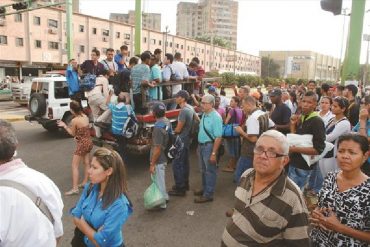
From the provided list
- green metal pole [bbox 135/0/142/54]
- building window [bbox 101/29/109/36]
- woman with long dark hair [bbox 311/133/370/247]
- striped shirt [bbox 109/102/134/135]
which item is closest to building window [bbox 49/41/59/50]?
building window [bbox 101/29/109/36]

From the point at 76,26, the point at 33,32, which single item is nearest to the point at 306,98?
the point at 33,32

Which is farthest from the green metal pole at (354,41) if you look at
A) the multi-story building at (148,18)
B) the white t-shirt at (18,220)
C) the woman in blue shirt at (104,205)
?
the multi-story building at (148,18)

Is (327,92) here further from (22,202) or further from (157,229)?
(22,202)

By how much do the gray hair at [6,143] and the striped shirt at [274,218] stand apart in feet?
4.99

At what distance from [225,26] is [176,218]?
137714mm

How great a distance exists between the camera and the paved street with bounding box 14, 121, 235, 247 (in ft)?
13.9

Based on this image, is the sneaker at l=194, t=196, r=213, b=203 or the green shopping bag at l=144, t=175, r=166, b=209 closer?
the green shopping bag at l=144, t=175, r=166, b=209

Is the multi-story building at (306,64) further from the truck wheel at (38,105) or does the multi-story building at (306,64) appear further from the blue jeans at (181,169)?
the blue jeans at (181,169)

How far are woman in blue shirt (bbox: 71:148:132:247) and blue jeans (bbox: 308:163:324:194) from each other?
353cm

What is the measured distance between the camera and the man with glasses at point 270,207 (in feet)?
6.53

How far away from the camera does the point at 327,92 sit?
8.30m

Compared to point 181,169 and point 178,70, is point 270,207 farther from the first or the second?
point 178,70

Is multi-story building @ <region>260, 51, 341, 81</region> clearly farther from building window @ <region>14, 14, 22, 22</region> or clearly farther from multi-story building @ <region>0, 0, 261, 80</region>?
building window @ <region>14, 14, 22, 22</region>

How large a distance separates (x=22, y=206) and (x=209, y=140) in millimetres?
3709
